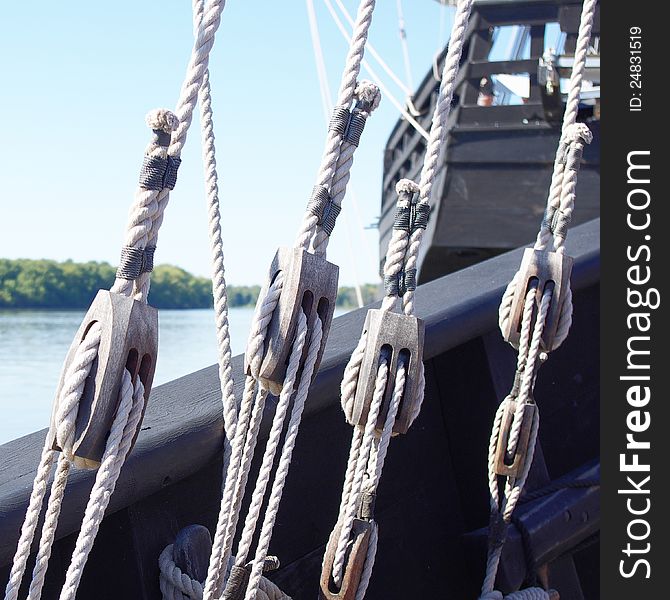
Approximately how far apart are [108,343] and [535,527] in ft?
3.91

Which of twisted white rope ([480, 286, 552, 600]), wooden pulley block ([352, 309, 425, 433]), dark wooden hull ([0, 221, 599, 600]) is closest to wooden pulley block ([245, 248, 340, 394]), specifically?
wooden pulley block ([352, 309, 425, 433])

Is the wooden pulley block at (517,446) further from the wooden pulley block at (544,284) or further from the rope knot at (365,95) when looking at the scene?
the rope knot at (365,95)

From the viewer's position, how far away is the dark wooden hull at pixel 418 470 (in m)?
1.35

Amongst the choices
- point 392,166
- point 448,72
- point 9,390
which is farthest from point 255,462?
point 392,166

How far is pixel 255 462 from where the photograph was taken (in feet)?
Answer: 5.28

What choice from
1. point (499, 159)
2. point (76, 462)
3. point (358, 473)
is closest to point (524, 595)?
point (358, 473)

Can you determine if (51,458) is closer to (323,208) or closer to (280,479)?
(280,479)

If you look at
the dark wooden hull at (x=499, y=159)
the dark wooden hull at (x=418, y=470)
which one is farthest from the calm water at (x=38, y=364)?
the dark wooden hull at (x=499, y=159)

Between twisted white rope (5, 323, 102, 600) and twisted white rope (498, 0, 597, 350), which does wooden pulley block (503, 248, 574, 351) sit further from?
twisted white rope (5, 323, 102, 600)

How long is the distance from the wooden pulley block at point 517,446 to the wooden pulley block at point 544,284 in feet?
0.47

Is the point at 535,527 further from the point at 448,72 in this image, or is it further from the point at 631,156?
the point at 448,72

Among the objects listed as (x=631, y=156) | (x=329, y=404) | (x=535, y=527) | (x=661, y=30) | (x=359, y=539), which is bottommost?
(x=535, y=527)

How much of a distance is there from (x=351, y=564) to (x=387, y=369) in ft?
1.03

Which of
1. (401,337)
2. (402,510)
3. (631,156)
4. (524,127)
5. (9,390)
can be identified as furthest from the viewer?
(524,127)
